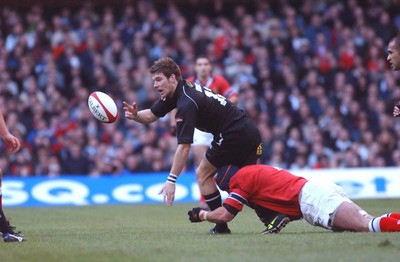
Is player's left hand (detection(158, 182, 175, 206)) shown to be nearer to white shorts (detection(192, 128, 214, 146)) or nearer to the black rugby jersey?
the black rugby jersey

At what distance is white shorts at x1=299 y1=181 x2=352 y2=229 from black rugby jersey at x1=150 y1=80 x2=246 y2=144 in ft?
4.32

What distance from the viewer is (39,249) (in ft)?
26.7

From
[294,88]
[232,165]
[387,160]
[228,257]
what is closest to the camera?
[228,257]

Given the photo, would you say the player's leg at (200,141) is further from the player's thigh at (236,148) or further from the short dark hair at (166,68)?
the short dark hair at (166,68)

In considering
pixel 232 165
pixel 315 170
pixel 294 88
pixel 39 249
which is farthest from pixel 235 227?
pixel 294 88

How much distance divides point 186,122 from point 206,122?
0.59m

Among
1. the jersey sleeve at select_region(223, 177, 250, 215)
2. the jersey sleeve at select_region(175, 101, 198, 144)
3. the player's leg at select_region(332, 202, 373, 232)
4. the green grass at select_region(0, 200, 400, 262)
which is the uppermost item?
the jersey sleeve at select_region(175, 101, 198, 144)


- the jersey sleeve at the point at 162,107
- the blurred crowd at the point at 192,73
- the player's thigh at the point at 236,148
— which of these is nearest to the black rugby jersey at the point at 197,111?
the jersey sleeve at the point at 162,107

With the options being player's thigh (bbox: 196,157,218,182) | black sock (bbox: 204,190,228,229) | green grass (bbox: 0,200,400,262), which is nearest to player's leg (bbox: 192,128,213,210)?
green grass (bbox: 0,200,400,262)

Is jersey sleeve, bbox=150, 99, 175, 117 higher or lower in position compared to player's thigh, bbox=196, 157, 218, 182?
higher

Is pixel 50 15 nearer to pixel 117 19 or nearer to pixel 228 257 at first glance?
pixel 117 19

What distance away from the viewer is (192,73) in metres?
21.3

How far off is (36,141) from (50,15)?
595 centimetres

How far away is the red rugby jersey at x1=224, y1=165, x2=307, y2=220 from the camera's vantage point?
912cm
